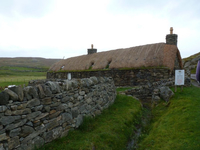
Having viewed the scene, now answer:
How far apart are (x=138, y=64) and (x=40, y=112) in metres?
13.1

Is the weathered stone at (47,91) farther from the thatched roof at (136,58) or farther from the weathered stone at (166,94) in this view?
the thatched roof at (136,58)

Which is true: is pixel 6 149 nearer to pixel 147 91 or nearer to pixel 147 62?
pixel 147 91

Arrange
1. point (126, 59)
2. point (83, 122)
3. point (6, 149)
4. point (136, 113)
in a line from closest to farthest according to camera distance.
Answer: point (6, 149), point (83, 122), point (136, 113), point (126, 59)

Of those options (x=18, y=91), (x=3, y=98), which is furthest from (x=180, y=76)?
(x=3, y=98)

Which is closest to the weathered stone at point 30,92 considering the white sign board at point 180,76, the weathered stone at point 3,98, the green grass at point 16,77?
the weathered stone at point 3,98

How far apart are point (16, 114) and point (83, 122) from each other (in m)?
3.02

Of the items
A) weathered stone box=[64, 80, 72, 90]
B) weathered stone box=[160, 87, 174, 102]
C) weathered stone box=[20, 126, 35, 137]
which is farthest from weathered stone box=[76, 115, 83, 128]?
weathered stone box=[160, 87, 174, 102]

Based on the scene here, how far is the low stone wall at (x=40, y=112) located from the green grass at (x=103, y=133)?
0.28 m

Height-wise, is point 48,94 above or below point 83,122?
above

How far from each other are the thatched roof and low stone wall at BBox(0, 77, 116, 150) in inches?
409

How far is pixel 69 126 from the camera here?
17.5 ft

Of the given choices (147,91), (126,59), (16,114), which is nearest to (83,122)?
(16,114)

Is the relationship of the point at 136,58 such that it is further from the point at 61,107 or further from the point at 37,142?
the point at 37,142

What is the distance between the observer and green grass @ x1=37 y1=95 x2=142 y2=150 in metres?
4.63
